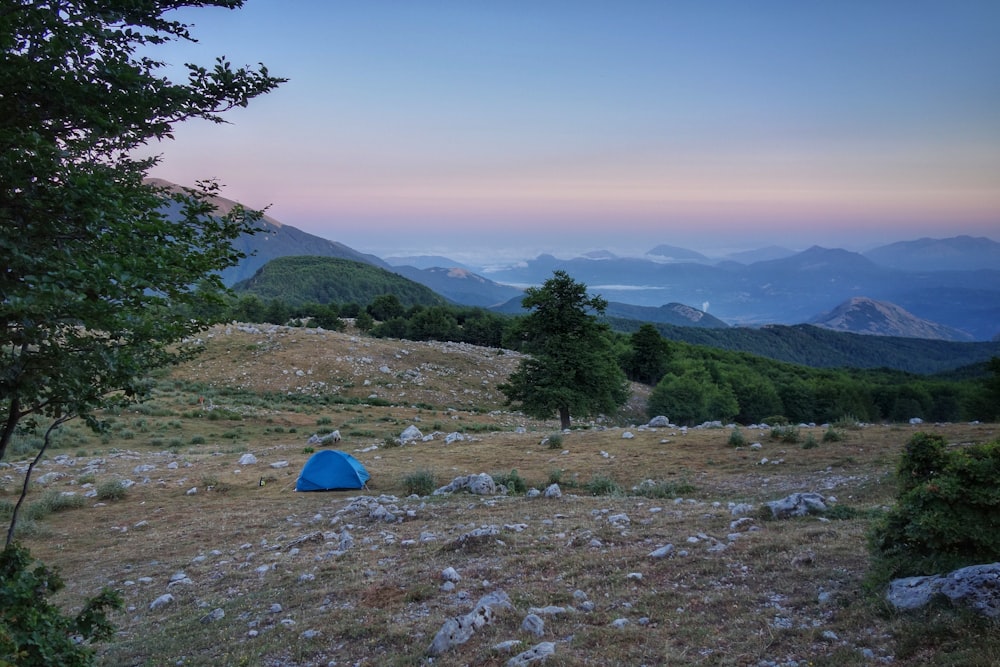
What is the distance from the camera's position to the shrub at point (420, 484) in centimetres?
1330

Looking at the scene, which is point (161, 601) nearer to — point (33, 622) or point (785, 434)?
point (33, 622)

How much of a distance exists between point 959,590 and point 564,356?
19841mm

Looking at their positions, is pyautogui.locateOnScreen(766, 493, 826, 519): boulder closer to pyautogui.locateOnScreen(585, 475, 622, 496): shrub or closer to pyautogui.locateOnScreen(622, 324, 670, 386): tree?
pyautogui.locateOnScreen(585, 475, 622, 496): shrub

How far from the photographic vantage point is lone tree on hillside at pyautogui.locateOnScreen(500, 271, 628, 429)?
2389 cm

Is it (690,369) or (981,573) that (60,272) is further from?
(690,369)

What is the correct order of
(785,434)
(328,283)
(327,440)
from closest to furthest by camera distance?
(785,434), (327,440), (328,283)

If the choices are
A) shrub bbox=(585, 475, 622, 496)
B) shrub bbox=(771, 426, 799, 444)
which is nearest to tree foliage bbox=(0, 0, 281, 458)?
shrub bbox=(585, 475, 622, 496)

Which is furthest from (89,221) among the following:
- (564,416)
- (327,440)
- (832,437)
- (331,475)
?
(564,416)

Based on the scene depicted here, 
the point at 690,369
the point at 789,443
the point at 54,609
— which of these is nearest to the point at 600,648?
the point at 54,609

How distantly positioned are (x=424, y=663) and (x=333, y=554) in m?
4.24

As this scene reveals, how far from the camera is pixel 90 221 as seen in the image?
4352mm

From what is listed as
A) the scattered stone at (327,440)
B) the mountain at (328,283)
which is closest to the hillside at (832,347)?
the mountain at (328,283)

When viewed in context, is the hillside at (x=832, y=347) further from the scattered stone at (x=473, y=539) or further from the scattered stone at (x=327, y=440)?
the scattered stone at (x=473, y=539)

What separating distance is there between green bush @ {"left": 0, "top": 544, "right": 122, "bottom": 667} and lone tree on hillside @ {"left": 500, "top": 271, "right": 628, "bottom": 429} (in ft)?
65.6
